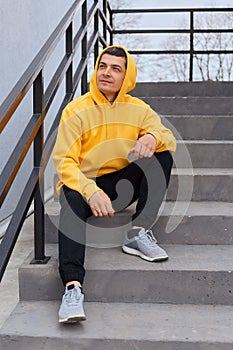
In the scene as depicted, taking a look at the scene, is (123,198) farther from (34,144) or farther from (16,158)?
(16,158)

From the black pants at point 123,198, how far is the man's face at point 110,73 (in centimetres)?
35

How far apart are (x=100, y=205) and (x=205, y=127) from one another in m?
1.54

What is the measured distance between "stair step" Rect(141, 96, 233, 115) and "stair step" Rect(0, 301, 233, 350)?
1932mm

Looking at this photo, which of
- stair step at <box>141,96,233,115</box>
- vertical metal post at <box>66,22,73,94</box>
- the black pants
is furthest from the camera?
stair step at <box>141,96,233,115</box>

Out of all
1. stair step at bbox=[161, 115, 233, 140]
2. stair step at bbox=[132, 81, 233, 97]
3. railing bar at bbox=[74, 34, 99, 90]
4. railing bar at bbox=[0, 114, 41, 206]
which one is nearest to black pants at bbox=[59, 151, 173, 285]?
railing bar at bbox=[0, 114, 41, 206]

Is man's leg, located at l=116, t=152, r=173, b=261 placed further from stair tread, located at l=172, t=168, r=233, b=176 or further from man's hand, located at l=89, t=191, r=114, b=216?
stair tread, located at l=172, t=168, r=233, b=176

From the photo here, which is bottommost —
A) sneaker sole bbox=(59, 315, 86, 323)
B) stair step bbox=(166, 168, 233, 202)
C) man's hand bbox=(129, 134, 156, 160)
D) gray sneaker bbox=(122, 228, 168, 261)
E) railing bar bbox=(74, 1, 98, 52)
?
sneaker sole bbox=(59, 315, 86, 323)

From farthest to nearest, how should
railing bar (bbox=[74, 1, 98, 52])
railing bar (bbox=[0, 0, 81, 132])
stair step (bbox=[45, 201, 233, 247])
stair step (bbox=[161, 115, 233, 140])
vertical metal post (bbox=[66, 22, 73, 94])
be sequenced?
1. stair step (bbox=[161, 115, 233, 140])
2. railing bar (bbox=[74, 1, 98, 52])
3. vertical metal post (bbox=[66, 22, 73, 94])
4. stair step (bbox=[45, 201, 233, 247])
5. railing bar (bbox=[0, 0, 81, 132])

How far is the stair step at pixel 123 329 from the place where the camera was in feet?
5.61

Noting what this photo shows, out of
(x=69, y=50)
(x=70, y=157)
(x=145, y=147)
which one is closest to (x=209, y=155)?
(x=145, y=147)

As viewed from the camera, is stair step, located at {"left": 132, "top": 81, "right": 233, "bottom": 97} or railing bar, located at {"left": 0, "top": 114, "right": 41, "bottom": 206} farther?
stair step, located at {"left": 132, "top": 81, "right": 233, "bottom": 97}

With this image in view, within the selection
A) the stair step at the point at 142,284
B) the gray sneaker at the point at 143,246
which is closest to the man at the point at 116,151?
the gray sneaker at the point at 143,246

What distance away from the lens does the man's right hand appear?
76.2 inches

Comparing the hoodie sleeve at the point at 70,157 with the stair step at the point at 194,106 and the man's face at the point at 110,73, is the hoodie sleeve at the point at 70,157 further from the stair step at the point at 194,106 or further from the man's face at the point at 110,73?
the stair step at the point at 194,106
